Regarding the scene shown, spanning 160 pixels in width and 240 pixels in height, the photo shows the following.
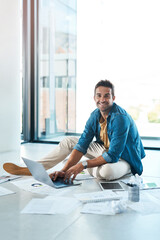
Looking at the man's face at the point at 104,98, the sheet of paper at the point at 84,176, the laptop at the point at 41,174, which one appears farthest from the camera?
the sheet of paper at the point at 84,176

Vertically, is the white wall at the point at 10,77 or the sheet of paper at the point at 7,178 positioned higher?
the white wall at the point at 10,77

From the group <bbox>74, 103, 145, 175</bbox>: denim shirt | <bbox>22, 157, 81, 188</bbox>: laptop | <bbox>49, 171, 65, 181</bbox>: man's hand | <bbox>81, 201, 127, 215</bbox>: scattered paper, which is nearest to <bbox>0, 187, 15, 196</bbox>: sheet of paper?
<bbox>22, 157, 81, 188</bbox>: laptop

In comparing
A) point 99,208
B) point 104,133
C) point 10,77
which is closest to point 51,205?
point 99,208

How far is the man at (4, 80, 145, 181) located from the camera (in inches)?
98.9

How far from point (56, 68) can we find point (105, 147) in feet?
9.80

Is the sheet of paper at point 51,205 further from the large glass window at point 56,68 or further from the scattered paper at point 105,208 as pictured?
the large glass window at point 56,68

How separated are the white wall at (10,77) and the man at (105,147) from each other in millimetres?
1560

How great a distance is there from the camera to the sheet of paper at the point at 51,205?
187 centimetres

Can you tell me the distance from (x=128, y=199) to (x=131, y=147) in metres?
0.71

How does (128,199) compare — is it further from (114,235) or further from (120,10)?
(120,10)

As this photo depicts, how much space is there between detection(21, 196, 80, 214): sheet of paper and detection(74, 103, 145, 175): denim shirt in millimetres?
609

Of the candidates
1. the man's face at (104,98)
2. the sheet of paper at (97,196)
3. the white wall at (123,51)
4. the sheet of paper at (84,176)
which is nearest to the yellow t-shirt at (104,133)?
the man's face at (104,98)

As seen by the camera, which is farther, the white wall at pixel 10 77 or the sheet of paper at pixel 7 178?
the white wall at pixel 10 77

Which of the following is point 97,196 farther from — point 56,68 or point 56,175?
point 56,68
